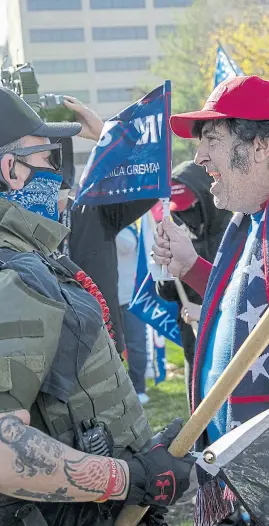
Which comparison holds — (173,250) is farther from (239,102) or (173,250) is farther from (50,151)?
(50,151)

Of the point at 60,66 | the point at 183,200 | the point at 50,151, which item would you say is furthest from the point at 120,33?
the point at 50,151

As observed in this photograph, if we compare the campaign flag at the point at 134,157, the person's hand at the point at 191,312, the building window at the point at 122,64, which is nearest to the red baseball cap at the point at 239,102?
the campaign flag at the point at 134,157

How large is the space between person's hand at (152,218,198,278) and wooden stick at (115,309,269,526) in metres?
1.12

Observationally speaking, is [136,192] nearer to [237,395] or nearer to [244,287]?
[244,287]

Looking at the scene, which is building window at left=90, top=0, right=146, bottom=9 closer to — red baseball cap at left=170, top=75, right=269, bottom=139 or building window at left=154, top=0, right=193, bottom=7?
building window at left=154, top=0, right=193, bottom=7

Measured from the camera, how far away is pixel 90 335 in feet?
5.80

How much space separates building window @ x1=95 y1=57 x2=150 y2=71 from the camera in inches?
2810

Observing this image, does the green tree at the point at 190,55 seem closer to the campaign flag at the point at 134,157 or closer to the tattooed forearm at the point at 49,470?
the campaign flag at the point at 134,157

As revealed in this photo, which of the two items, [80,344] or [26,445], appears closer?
[26,445]

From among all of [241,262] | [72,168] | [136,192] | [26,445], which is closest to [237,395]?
[241,262]

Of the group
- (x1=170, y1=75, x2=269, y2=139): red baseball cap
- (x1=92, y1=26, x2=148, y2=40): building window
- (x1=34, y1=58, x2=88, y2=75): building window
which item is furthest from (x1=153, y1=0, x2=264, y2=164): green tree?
(x1=170, y1=75, x2=269, y2=139): red baseball cap

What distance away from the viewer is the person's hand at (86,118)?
3.89 metres

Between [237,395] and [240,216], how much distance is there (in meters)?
0.69

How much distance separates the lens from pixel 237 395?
7.27ft
